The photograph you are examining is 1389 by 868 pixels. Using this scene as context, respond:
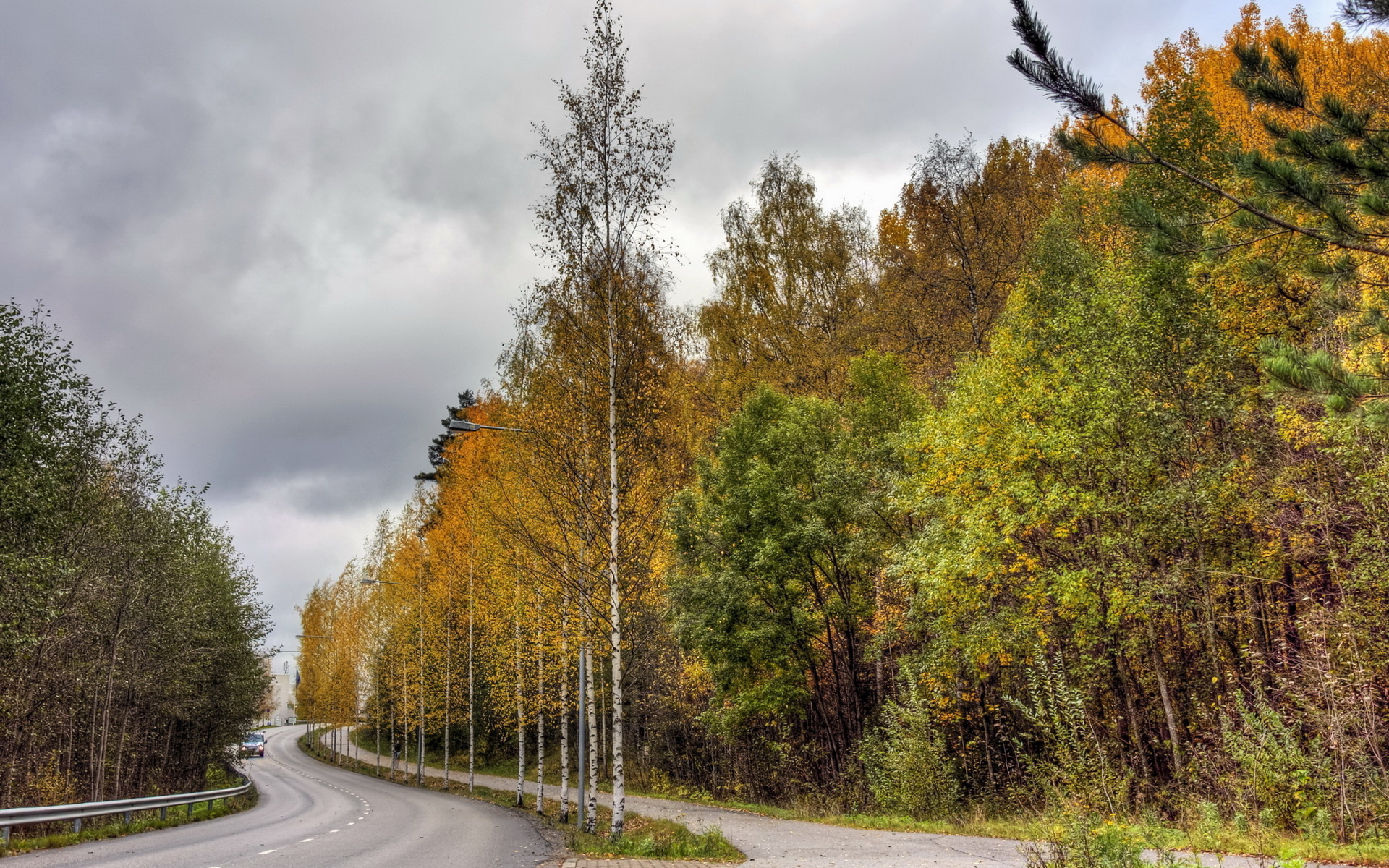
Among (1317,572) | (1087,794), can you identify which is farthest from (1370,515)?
(1087,794)

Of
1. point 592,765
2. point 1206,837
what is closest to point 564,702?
point 592,765

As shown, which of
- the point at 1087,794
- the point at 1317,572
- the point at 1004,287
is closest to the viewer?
the point at 1087,794

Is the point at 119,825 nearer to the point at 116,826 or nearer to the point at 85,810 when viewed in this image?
the point at 116,826

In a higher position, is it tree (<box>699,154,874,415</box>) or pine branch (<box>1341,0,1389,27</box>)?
tree (<box>699,154,874,415</box>)

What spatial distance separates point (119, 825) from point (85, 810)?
225cm

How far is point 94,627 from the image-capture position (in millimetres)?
18516

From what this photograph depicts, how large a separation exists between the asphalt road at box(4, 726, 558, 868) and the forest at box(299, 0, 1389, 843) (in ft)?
7.20

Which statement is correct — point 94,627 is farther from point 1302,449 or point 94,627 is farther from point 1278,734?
point 1302,449

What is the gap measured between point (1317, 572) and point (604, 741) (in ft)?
81.6

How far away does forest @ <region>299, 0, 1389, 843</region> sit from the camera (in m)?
7.83

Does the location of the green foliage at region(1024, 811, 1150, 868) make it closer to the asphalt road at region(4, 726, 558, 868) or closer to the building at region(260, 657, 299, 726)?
the asphalt road at region(4, 726, 558, 868)

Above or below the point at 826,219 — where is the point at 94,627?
below

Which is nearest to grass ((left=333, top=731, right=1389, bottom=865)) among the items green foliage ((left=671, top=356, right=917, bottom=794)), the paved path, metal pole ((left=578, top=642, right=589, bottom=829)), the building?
the paved path

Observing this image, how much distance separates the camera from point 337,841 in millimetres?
13461
